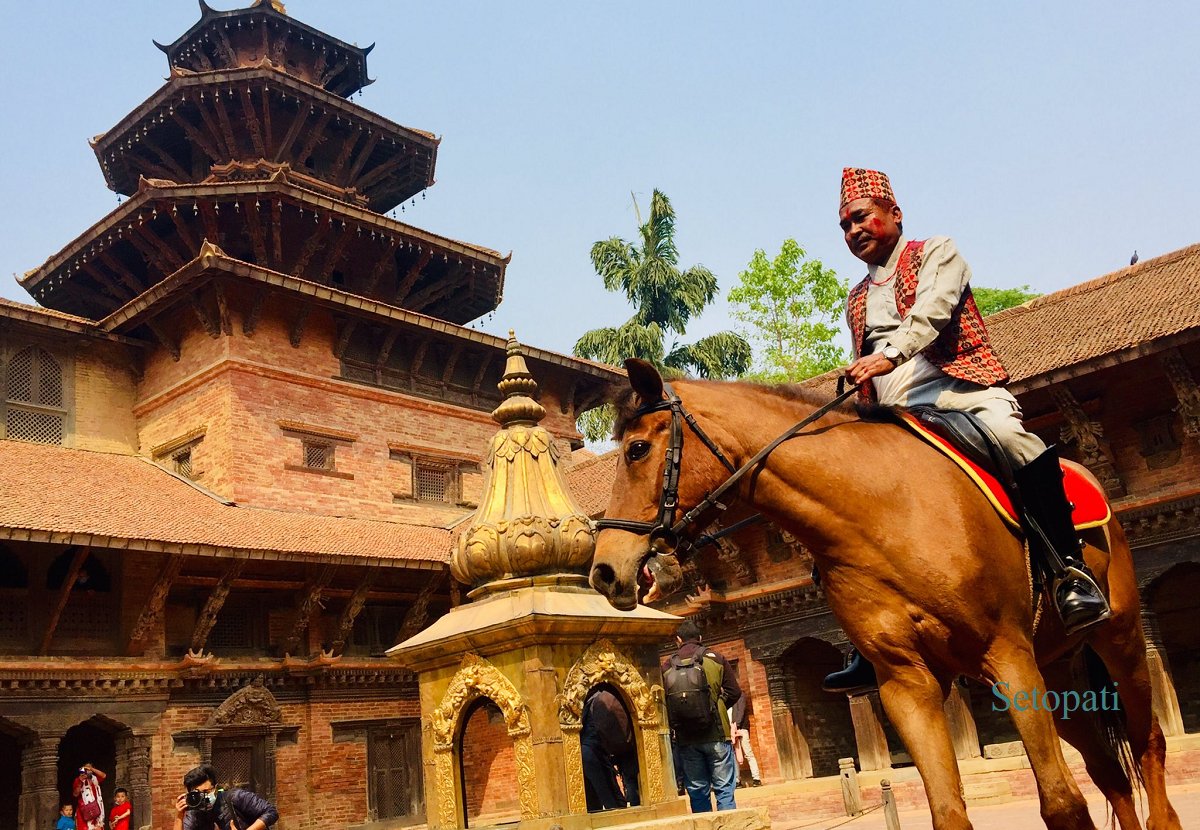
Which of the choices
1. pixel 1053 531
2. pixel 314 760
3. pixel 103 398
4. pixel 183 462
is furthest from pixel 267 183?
pixel 1053 531

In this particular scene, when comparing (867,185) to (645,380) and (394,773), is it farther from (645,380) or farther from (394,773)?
Result: (394,773)

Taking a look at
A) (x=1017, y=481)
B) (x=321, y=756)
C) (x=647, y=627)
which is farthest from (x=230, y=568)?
(x=1017, y=481)

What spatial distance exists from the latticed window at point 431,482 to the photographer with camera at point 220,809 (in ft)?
50.9

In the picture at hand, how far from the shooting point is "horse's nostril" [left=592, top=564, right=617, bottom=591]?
11.3ft

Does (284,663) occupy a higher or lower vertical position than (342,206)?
lower

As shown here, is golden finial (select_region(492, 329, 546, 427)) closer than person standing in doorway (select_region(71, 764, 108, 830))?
Yes

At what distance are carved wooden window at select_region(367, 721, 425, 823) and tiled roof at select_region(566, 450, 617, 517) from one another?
558 centimetres

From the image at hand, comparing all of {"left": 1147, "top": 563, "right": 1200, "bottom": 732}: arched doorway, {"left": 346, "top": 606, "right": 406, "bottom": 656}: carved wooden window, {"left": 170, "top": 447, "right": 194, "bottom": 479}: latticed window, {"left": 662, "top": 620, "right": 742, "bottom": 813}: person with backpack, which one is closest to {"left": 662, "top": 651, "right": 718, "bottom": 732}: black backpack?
{"left": 662, "top": 620, "right": 742, "bottom": 813}: person with backpack

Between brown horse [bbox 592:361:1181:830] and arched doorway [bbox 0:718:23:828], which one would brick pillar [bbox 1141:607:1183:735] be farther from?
arched doorway [bbox 0:718:23:828]

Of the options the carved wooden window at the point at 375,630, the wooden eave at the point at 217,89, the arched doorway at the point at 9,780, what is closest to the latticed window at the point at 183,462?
the carved wooden window at the point at 375,630

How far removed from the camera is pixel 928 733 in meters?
3.40

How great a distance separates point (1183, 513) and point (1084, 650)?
12272 millimetres

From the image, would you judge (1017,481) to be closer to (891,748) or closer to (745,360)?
(891,748)

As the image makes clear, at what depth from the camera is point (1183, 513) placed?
1519cm
